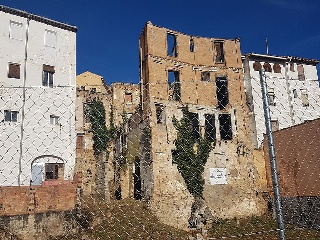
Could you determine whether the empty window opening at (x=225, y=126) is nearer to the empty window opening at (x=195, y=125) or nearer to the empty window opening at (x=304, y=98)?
the empty window opening at (x=195, y=125)

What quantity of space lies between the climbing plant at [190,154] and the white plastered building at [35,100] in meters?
6.17

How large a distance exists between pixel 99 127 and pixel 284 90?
50.6 ft

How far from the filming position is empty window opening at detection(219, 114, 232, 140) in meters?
20.7

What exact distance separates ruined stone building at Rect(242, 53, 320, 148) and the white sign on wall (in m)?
6.65

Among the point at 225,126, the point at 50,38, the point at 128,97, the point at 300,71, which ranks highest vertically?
the point at 50,38

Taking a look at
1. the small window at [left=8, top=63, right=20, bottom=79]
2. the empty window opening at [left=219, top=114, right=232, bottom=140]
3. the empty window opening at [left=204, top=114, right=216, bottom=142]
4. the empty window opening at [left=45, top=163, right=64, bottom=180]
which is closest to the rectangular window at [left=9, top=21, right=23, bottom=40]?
the small window at [left=8, top=63, right=20, bottom=79]

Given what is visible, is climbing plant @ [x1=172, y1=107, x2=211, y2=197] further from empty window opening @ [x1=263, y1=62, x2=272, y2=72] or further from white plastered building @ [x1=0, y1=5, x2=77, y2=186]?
empty window opening @ [x1=263, y1=62, x2=272, y2=72]

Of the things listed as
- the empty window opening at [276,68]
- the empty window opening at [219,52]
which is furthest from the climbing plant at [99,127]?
the empty window opening at [276,68]

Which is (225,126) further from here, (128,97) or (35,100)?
(35,100)

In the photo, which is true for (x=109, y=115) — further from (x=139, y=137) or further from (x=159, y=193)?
(x=159, y=193)

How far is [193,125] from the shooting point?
64.8ft

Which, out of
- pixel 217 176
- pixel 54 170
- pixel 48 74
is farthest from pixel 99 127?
pixel 217 176

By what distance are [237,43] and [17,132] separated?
1537cm

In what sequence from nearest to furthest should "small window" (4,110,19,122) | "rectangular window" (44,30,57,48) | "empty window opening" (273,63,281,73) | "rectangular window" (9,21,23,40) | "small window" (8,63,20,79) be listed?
"small window" (4,110,19,122) < "small window" (8,63,20,79) < "rectangular window" (9,21,23,40) < "rectangular window" (44,30,57,48) < "empty window opening" (273,63,281,73)
